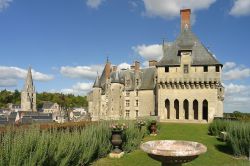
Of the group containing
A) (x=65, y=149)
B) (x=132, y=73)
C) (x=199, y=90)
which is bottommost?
(x=65, y=149)

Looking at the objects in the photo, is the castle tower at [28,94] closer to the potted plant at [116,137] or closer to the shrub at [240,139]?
the potted plant at [116,137]

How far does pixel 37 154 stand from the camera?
8.13 metres

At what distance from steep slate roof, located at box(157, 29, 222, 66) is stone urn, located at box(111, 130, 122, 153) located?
91.5 ft

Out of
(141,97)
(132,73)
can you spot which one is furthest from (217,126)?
(132,73)

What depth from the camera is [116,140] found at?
15.2 m

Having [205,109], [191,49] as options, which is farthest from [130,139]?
[205,109]

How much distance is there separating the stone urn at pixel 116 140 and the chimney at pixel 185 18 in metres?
31.8

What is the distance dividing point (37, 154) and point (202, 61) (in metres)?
35.4

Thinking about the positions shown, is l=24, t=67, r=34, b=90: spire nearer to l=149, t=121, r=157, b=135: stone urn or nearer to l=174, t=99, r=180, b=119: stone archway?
l=174, t=99, r=180, b=119: stone archway

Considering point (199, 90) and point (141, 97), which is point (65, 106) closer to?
point (141, 97)

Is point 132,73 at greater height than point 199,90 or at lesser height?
greater

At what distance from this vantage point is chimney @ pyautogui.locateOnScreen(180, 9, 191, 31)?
44359mm

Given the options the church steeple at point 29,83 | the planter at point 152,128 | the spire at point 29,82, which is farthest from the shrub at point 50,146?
the spire at point 29,82

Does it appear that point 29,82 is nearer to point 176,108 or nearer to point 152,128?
point 176,108
